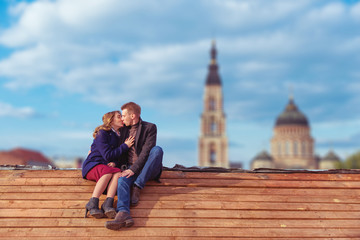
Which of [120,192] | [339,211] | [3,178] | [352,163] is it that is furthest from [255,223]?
[352,163]

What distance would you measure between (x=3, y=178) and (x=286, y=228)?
4793mm

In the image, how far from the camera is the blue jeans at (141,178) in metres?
6.48

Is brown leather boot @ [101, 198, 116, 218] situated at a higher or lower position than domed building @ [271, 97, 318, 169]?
lower

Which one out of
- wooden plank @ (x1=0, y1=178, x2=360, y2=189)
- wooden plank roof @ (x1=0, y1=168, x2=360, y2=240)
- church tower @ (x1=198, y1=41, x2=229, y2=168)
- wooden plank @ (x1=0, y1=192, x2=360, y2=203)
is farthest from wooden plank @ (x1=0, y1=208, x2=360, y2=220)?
church tower @ (x1=198, y1=41, x2=229, y2=168)

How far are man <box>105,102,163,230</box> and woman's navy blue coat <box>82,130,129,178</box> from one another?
237mm

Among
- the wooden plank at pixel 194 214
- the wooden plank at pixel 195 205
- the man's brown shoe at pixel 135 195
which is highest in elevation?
the man's brown shoe at pixel 135 195

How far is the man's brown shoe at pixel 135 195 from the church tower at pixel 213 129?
108 meters

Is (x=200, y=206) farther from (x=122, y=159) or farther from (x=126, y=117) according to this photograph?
(x=126, y=117)

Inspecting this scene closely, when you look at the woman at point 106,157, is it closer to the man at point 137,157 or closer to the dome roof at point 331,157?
the man at point 137,157

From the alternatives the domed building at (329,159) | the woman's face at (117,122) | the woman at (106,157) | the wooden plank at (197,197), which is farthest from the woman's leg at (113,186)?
the domed building at (329,159)

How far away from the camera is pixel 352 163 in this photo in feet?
264

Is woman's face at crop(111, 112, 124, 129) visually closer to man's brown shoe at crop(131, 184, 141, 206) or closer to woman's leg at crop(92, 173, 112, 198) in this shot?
woman's leg at crop(92, 173, 112, 198)

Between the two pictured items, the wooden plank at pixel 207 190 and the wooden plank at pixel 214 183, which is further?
the wooden plank at pixel 214 183

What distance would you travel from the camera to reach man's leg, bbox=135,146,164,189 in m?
6.88
